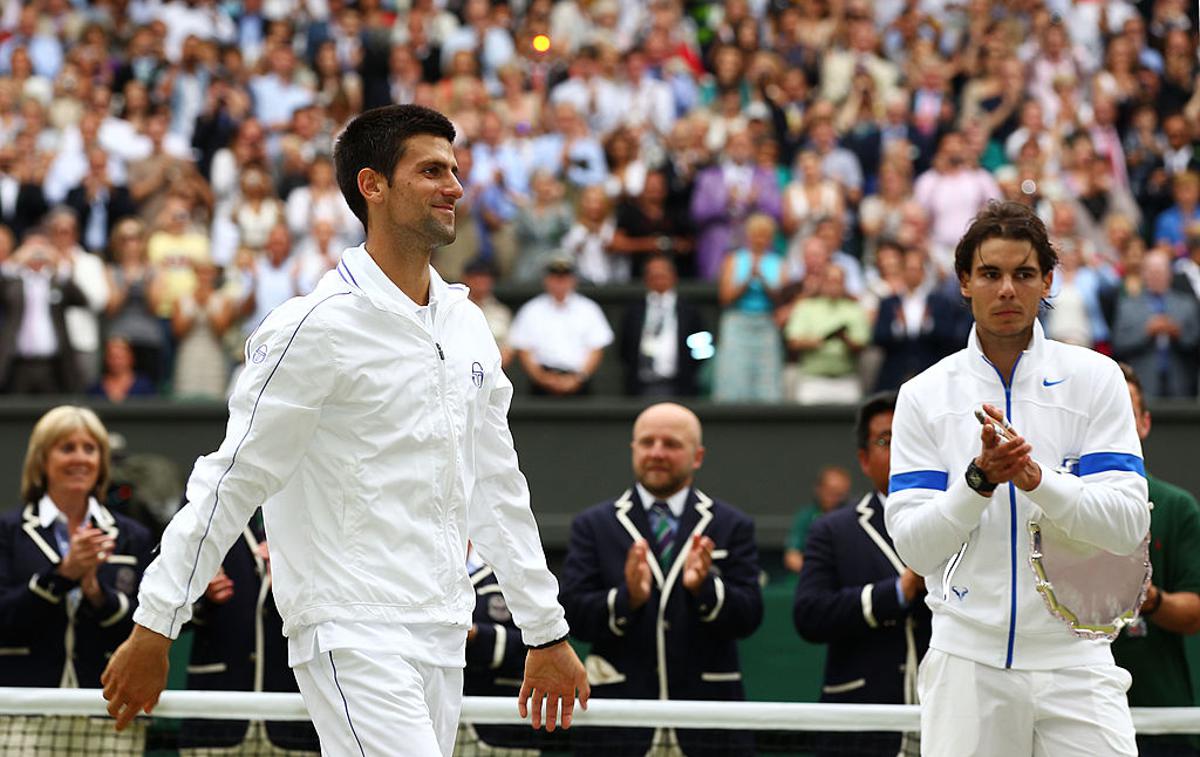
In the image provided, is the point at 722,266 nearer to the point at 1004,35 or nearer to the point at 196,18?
the point at 1004,35

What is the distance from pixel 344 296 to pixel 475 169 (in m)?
11.3

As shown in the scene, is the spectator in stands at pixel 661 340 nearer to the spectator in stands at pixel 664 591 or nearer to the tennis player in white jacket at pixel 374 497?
the spectator in stands at pixel 664 591

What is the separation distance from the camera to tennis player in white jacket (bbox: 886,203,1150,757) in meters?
4.59

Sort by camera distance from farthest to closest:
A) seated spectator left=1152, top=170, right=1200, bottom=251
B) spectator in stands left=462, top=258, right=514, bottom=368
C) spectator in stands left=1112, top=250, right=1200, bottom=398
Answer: seated spectator left=1152, top=170, right=1200, bottom=251 < spectator in stands left=462, top=258, right=514, bottom=368 < spectator in stands left=1112, top=250, right=1200, bottom=398

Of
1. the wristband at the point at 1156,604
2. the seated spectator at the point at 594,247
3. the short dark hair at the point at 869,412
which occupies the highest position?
the seated spectator at the point at 594,247

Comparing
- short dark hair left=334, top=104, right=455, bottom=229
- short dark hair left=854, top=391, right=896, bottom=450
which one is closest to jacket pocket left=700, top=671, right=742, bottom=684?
short dark hair left=854, top=391, right=896, bottom=450

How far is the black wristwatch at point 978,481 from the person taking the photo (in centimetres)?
442

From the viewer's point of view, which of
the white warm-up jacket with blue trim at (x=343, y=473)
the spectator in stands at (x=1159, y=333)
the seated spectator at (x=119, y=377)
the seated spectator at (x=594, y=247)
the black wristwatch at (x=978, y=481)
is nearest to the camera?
the white warm-up jacket with blue trim at (x=343, y=473)

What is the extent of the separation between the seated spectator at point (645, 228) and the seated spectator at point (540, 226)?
47cm

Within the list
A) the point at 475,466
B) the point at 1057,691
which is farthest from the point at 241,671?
the point at 1057,691

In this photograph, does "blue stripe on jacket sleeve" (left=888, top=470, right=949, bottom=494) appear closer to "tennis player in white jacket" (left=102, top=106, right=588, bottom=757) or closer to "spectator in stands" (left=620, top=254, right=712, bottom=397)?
"tennis player in white jacket" (left=102, top=106, right=588, bottom=757)

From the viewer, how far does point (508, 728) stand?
6.96 meters

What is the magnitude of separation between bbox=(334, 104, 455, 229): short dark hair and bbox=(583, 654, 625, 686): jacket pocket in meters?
3.00

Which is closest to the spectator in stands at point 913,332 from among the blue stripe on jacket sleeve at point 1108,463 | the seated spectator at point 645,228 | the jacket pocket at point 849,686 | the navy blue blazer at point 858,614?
the seated spectator at point 645,228
